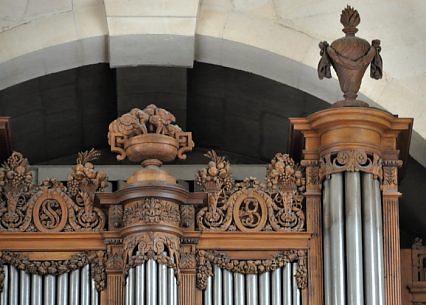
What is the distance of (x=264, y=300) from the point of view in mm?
21938

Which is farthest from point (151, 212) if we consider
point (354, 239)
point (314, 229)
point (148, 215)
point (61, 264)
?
point (354, 239)

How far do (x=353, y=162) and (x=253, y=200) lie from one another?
1276 mm

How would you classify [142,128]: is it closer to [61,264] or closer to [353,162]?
[61,264]

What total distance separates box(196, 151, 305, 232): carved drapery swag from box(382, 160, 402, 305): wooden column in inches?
38.5

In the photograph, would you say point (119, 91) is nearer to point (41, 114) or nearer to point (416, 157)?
point (41, 114)

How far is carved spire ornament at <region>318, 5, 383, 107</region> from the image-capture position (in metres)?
22.4

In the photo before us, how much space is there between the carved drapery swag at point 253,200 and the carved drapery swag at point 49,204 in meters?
1.30

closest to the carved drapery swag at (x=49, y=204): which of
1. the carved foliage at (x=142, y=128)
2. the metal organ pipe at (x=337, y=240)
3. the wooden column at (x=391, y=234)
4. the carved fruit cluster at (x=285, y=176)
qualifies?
the carved foliage at (x=142, y=128)

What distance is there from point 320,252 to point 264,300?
878 millimetres

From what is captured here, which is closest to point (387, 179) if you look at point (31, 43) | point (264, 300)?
point (264, 300)

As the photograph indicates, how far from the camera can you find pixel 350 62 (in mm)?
22375

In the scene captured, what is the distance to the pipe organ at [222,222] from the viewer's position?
2184 cm

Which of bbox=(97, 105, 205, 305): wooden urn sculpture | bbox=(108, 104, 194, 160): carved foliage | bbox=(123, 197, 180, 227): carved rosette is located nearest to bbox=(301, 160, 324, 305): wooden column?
bbox=(97, 105, 205, 305): wooden urn sculpture

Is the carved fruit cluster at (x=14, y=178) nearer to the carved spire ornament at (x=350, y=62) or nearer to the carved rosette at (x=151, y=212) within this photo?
the carved rosette at (x=151, y=212)
